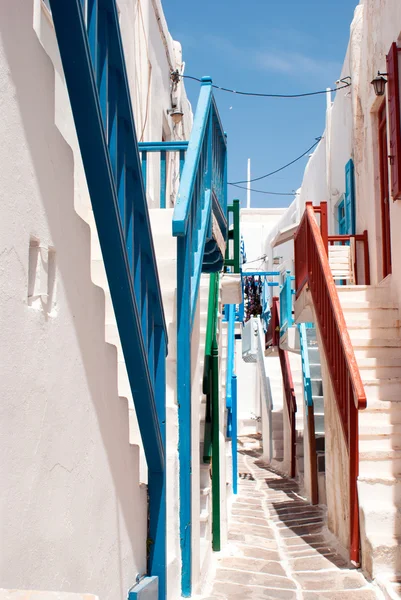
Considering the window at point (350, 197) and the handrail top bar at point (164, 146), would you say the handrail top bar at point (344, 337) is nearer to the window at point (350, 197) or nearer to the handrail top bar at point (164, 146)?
the handrail top bar at point (164, 146)

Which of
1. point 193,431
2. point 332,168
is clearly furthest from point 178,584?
point 332,168

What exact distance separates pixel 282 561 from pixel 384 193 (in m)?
5.89

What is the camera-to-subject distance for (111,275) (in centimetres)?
264

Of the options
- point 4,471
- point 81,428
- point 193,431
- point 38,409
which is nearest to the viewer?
point 4,471

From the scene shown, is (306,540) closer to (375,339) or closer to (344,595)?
(344,595)

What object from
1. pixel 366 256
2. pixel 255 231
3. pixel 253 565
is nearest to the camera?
pixel 253 565

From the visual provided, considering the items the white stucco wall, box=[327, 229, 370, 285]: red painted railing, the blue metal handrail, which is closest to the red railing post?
box=[327, 229, 370, 285]: red painted railing

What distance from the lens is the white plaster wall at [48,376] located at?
181 cm

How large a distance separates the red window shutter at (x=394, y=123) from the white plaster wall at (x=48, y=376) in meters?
6.02

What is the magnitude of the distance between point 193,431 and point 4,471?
2611mm

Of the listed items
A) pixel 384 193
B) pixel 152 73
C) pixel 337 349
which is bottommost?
pixel 337 349

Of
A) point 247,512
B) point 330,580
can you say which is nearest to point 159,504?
point 330,580

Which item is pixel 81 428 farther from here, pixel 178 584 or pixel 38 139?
pixel 178 584

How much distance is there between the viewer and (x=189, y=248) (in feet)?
13.0
